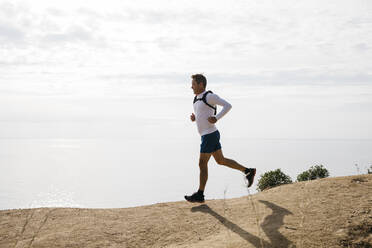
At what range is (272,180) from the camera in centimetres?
1408

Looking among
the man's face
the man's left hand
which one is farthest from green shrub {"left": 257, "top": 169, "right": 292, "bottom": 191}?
the man's left hand

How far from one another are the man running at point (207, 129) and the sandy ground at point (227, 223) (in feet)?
2.14

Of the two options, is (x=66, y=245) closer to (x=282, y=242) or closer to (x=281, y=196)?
(x=282, y=242)

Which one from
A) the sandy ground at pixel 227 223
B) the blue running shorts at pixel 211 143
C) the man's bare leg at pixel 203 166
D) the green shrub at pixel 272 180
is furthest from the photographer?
the green shrub at pixel 272 180

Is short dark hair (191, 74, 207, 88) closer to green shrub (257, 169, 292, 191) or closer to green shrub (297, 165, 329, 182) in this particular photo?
green shrub (257, 169, 292, 191)

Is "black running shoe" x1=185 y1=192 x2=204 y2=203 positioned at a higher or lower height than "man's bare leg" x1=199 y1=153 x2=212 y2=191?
lower

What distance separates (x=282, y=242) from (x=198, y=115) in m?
3.53

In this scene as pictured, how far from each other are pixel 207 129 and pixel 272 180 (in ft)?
26.8

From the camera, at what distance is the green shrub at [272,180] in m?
14.1

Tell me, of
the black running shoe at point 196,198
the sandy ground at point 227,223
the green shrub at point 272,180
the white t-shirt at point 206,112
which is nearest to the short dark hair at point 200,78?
the white t-shirt at point 206,112

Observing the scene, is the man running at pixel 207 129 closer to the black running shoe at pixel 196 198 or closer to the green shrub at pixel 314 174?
the black running shoe at pixel 196 198

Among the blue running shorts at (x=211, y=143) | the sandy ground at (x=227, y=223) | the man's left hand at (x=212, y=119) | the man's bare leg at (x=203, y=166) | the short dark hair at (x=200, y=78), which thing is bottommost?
the sandy ground at (x=227, y=223)

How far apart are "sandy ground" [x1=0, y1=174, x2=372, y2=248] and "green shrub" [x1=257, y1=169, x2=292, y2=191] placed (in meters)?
6.42

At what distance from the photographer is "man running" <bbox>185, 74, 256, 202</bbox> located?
6934 millimetres
